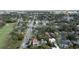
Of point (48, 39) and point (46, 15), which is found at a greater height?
point (46, 15)
